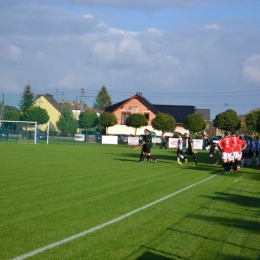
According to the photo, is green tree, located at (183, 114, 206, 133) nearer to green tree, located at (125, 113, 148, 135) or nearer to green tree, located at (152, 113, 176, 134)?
green tree, located at (152, 113, 176, 134)

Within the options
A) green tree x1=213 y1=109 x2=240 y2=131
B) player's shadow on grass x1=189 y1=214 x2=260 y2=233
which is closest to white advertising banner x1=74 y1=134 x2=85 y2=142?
green tree x1=213 y1=109 x2=240 y2=131

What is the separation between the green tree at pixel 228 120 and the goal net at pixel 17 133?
3045 cm

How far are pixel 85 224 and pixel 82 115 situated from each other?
66321mm

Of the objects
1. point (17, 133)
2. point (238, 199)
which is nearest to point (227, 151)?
point (238, 199)

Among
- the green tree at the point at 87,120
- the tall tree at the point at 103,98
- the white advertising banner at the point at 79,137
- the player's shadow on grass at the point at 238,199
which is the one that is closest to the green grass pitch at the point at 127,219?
the player's shadow on grass at the point at 238,199

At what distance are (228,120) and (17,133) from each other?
1315 inches

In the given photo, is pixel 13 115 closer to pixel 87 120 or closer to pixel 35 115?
pixel 35 115

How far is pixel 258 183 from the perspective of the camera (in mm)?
19734

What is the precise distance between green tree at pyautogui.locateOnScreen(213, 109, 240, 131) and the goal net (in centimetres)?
3045

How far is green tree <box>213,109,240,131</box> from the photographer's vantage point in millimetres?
79500

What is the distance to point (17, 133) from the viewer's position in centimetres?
6312

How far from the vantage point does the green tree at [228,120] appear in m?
79.5

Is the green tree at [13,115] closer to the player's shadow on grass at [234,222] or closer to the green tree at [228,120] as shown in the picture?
the green tree at [228,120]

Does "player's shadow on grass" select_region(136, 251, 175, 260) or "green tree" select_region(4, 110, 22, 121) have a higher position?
"green tree" select_region(4, 110, 22, 121)
